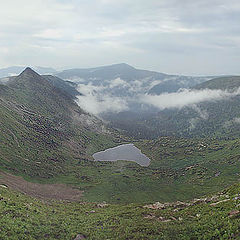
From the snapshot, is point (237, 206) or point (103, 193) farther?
point (103, 193)

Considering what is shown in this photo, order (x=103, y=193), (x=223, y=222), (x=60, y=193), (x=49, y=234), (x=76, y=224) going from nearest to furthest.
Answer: (x=223, y=222), (x=49, y=234), (x=76, y=224), (x=60, y=193), (x=103, y=193)

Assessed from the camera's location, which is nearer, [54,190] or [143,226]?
[143,226]

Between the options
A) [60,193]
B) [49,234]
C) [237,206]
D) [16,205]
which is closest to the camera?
[237,206]

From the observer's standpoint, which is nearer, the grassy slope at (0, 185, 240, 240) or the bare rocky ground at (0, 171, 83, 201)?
the grassy slope at (0, 185, 240, 240)

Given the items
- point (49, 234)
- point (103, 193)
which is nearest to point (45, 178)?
point (103, 193)

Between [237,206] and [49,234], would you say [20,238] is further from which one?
[237,206]

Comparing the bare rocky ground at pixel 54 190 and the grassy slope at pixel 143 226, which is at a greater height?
the grassy slope at pixel 143 226

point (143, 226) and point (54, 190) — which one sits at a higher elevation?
point (143, 226)

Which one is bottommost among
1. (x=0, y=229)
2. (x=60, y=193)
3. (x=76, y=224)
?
(x=60, y=193)

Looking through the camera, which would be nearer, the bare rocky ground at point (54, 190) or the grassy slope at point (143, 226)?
the grassy slope at point (143, 226)

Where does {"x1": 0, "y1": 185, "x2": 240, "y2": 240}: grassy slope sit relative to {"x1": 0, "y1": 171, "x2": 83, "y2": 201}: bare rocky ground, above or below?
above

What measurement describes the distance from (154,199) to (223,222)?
15702 cm

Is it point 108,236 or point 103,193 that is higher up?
point 108,236

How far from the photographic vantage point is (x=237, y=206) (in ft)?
123
